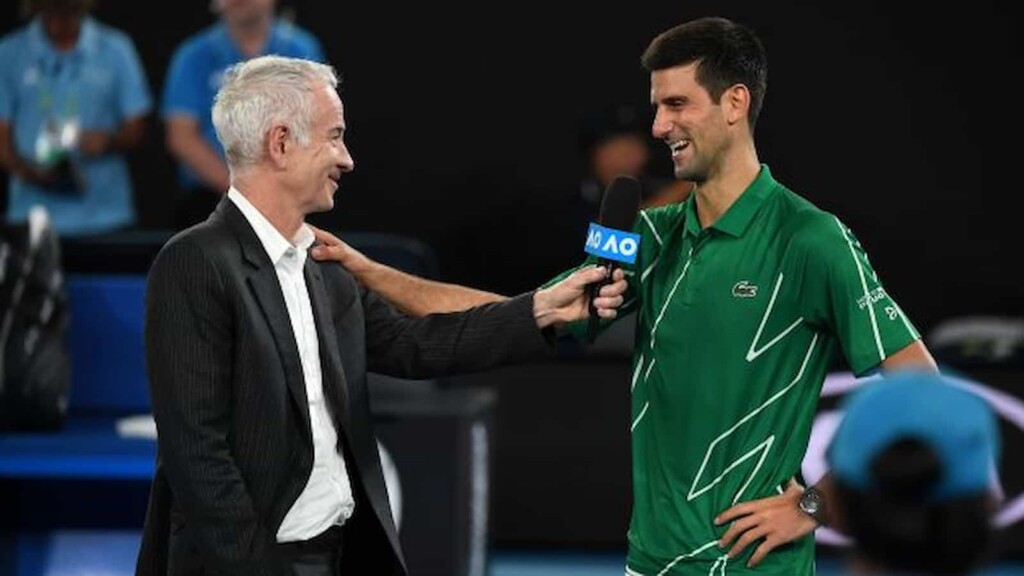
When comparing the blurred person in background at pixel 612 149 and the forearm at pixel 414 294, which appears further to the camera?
Answer: the blurred person in background at pixel 612 149

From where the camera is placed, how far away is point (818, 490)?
3.46 m

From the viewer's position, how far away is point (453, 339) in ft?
12.3

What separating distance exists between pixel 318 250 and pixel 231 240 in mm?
292

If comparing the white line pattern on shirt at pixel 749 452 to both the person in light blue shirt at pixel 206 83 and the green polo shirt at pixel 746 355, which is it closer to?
the green polo shirt at pixel 746 355

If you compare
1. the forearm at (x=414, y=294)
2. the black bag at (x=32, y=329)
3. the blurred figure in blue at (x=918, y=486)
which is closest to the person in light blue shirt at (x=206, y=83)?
the black bag at (x=32, y=329)

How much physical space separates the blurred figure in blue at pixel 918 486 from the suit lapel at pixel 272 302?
68.0 inches

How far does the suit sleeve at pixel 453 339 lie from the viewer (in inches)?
146

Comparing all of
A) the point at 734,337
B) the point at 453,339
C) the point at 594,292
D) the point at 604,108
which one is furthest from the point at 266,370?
the point at 604,108

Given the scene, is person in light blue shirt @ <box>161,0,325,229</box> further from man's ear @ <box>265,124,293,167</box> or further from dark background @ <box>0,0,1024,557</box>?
man's ear @ <box>265,124,293,167</box>

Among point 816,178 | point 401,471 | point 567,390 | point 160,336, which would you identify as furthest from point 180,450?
point 816,178

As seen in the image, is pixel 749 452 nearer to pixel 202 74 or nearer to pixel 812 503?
pixel 812 503

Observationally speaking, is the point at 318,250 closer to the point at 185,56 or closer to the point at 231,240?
the point at 231,240

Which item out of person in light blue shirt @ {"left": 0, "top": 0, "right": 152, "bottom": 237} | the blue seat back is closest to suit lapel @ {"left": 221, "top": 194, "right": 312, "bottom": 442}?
the blue seat back

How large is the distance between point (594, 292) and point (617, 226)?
0.16 m
